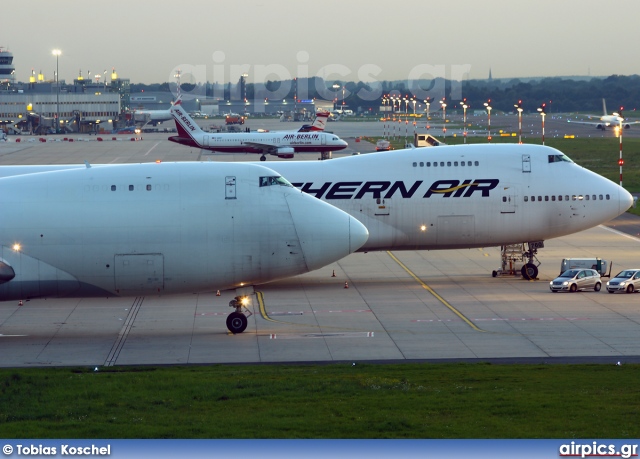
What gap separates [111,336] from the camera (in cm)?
3681

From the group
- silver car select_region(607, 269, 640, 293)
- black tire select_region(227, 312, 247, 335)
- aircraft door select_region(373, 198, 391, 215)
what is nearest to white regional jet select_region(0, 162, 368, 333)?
black tire select_region(227, 312, 247, 335)

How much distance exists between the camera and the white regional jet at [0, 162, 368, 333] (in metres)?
34.5

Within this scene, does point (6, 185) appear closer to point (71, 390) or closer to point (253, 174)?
point (253, 174)

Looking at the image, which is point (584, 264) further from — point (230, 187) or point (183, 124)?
point (183, 124)

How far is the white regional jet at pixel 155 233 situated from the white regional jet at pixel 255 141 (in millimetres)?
93715

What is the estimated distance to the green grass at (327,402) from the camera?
70.1 ft

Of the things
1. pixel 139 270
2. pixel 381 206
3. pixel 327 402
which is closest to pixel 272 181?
pixel 139 270

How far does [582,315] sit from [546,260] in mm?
15910

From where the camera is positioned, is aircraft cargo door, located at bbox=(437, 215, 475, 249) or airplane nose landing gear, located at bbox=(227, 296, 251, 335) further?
aircraft cargo door, located at bbox=(437, 215, 475, 249)

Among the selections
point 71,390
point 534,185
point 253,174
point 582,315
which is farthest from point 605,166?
point 71,390

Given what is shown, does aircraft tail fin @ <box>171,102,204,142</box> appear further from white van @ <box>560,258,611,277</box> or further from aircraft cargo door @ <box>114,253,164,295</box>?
aircraft cargo door @ <box>114,253,164,295</box>

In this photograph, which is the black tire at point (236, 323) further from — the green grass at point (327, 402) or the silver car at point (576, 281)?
the silver car at point (576, 281)

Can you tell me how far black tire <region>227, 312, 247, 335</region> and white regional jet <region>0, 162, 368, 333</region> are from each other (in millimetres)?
1786

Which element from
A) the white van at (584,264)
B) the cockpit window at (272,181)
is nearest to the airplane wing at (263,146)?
the white van at (584,264)
